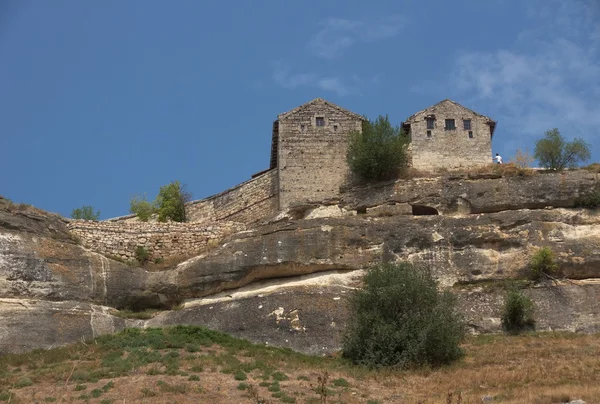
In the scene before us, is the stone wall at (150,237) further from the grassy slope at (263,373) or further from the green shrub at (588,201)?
the green shrub at (588,201)

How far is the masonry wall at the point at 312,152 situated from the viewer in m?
42.2

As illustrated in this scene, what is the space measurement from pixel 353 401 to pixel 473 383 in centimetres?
346

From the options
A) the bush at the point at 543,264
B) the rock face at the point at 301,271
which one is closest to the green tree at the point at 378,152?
the rock face at the point at 301,271

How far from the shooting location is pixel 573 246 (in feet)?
113

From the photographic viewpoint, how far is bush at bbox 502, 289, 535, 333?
1266 inches

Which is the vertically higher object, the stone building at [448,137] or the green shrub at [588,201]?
the stone building at [448,137]

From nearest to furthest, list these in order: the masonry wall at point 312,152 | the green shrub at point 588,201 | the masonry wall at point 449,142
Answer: the green shrub at point 588,201 < the masonry wall at point 312,152 < the masonry wall at point 449,142

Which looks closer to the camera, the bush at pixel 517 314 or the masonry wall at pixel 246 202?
the bush at pixel 517 314

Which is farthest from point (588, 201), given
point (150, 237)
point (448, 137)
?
point (150, 237)

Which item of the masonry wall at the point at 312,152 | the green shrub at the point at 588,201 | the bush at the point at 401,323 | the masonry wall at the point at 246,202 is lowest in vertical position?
the bush at the point at 401,323

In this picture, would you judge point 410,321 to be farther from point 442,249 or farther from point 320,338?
point 442,249

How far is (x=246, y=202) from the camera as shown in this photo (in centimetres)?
4375

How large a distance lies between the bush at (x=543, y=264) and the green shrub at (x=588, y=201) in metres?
3.47

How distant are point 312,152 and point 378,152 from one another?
Answer: 378 cm
